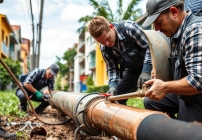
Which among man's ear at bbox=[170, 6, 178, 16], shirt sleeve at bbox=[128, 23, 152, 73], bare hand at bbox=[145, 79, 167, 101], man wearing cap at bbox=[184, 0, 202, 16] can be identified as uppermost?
man wearing cap at bbox=[184, 0, 202, 16]

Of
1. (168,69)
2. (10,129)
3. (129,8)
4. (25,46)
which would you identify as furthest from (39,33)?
(25,46)

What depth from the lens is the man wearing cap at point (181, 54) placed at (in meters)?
2.12

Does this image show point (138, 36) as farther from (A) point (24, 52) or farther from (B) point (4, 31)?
(A) point (24, 52)

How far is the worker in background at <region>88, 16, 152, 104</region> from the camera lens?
3.42 m

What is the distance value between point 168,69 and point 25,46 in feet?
209

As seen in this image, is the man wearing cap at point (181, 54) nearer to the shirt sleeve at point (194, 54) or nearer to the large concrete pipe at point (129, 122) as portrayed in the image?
the shirt sleeve at point (194, 54)

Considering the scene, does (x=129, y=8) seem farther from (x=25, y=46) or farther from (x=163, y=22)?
(x=25, y=46)

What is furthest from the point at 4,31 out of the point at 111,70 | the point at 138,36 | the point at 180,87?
the point at 180,87

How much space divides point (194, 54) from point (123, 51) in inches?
67.6

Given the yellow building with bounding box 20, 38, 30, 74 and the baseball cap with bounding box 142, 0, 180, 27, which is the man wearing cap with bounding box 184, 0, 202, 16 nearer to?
the baseball cap with bounding box 142, 0, 180, 27

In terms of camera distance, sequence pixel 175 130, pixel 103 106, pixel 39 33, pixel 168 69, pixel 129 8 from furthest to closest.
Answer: pixel 129 8 → pixel 39 33 → pixel 103 106 → pixel 168 69 → pixel 175 130

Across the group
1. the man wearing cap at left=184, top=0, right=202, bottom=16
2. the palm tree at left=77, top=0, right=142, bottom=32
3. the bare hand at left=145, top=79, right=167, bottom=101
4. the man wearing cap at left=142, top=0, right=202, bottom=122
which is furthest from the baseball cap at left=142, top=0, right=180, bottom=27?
the palm tree at left=77, top=0, right=142, bottom=32

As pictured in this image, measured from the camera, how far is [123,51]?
3.78 m

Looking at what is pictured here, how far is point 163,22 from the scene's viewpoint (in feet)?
7.85
